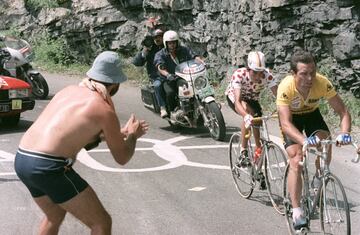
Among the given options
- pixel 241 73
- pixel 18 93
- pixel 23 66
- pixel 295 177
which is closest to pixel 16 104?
pixel 18 93

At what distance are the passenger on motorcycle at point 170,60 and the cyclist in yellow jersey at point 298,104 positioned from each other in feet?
18.0

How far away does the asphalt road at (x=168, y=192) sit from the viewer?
6488 millimetres

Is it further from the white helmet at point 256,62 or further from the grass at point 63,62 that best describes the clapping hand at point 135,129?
the grass at point 63,62

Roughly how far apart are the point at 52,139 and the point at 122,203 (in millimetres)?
2994

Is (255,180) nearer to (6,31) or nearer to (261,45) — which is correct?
(261,45)

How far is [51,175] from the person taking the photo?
442cm

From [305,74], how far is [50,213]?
99.3 inches

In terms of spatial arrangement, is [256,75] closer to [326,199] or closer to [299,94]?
[299,94]

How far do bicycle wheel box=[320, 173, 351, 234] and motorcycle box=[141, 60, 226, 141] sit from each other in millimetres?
5246

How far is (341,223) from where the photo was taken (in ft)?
17.4

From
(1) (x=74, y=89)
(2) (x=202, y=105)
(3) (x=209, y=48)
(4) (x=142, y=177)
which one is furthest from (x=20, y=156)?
(3) (x=209, y=48)

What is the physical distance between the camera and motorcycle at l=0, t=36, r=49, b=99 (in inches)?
571

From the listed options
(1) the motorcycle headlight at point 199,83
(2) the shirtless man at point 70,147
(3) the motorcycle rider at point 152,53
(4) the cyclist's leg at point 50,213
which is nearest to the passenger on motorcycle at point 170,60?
(3) the motorcycle rider at point 152,53

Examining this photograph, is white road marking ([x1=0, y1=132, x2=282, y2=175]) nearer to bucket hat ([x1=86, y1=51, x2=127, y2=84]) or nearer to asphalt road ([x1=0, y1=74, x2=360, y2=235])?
asphalt road ([x1=0, y1=74, x2=360, y2=235])
